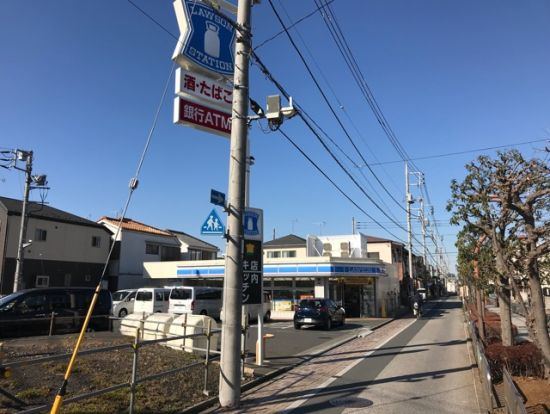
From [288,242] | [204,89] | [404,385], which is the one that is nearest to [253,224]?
[204,89]

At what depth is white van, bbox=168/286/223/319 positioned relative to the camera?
2439 cm

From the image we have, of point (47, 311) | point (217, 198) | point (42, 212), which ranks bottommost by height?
point (47, 311)

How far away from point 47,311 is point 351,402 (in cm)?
1192

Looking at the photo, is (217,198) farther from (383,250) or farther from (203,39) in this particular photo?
(383,250)

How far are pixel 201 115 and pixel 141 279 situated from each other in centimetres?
3575

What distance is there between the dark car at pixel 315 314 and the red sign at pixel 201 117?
15.6 m

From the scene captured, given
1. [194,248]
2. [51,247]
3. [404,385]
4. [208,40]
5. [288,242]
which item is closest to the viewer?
[208,40]

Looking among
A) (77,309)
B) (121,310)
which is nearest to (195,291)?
(121,310)

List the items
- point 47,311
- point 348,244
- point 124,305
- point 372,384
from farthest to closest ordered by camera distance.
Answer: point 348,244
point 124,305
point 47,311
point 372,384

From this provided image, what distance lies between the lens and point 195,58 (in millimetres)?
8969

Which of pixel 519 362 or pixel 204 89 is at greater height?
pixel 204 89

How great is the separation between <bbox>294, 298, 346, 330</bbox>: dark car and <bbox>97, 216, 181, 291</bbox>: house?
21.2 metres

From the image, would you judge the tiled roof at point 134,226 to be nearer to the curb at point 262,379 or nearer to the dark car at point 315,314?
the dark car at point 315,314

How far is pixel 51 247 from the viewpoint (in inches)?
1394
